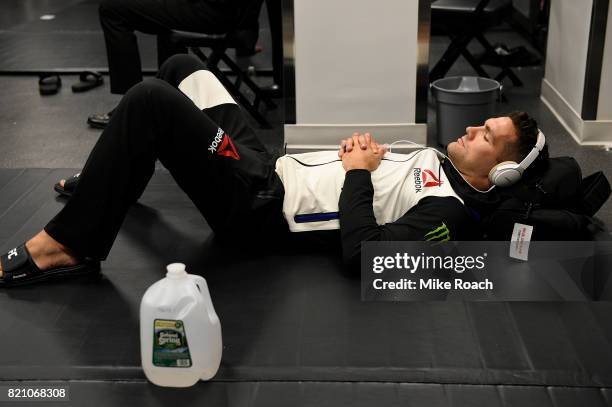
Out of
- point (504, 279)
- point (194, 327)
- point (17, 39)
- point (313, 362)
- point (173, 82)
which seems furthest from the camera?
point (17, 39)

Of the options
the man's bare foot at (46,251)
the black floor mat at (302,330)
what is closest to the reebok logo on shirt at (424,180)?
the black floor mat at (302,330)

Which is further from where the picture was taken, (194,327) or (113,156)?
(113,156)

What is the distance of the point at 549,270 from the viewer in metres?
2.32

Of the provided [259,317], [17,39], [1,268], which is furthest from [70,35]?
[259,317]

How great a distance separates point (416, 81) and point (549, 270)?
132cm

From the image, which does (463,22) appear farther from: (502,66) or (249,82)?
(249,82)

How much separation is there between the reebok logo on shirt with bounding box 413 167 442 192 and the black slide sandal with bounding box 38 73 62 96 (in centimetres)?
285

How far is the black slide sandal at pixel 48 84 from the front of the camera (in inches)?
178

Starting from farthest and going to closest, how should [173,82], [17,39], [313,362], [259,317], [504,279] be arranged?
[17,39], [173,82], [504,279], [259,317], [313,362]

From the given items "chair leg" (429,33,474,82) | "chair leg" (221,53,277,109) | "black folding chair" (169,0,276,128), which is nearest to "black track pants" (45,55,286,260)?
"black folding chair" (169,0,276,128)

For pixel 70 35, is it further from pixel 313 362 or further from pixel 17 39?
pixel 313 362

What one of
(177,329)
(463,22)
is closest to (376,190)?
(177,329)

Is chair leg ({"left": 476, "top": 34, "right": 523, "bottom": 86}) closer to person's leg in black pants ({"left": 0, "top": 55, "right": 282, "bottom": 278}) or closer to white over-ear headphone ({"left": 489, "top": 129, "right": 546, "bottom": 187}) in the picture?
white over-ear headphone ({"left": 489, "top": 129, "right": 546, "bottom": 187})

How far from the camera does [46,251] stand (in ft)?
7.39
